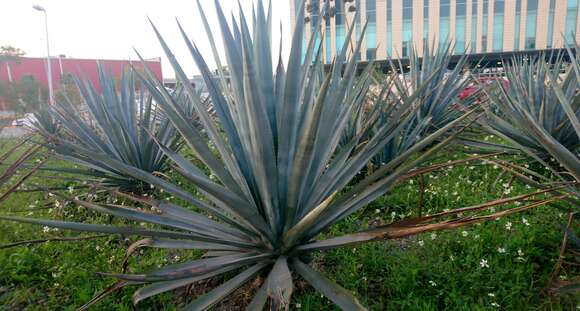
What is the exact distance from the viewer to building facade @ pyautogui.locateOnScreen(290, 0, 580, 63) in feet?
92.5

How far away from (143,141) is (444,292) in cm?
257

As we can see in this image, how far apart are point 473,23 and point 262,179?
34516 millimetres

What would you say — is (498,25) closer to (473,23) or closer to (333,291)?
(473,23)

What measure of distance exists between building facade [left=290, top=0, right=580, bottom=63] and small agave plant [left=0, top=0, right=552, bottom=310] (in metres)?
27.1

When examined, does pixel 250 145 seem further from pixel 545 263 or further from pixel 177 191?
pixel 545 263

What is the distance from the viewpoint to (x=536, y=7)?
28.5m

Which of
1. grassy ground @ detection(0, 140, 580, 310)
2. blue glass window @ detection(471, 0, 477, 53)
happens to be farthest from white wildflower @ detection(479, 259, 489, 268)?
blue glass window @ detection(471, 0, 477, 53)

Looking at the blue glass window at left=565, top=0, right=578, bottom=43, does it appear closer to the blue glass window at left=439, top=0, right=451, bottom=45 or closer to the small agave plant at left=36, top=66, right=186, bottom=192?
the blue glass window at left=439, top=0, right=451, bottom=45

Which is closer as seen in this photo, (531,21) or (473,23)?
(531,21)

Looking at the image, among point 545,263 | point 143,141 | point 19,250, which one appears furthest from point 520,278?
point 19,250

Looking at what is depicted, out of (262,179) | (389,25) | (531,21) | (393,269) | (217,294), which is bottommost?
(393,269)

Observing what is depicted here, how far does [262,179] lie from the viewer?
135 cm

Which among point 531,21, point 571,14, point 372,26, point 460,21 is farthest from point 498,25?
point 372,26

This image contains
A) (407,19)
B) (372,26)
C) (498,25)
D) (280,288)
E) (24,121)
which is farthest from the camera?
(372,26)
